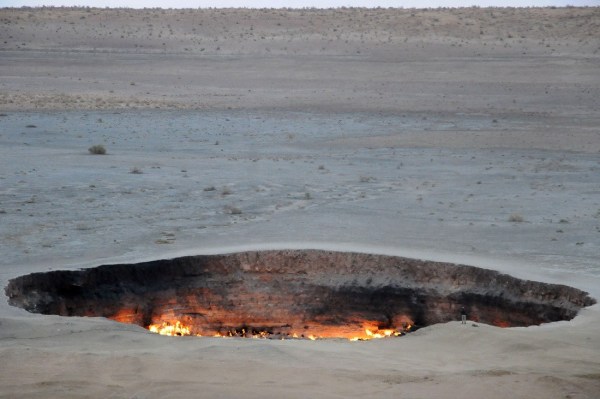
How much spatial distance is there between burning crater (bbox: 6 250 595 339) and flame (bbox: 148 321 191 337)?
0.04 ft

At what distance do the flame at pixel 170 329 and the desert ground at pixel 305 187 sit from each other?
32.4 inches

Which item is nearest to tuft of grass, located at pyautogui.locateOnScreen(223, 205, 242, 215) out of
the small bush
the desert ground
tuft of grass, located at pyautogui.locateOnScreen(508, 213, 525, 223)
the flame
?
the desert ground

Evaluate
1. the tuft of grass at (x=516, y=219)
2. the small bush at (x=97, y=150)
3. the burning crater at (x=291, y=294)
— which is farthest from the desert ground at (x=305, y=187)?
the small bush at (x=97, y=150)

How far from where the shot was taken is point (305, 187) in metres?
18.7

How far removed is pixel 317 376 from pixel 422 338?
193 centimetres

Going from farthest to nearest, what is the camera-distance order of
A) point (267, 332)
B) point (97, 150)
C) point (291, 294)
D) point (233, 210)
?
point (97, 150)
point (233, 210)
point (291, 294)
point (267, 332)

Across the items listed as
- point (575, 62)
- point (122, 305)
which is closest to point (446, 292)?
point (122, 305)

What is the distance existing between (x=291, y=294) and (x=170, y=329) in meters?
1.44

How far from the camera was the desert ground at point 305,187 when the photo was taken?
722 centimetres

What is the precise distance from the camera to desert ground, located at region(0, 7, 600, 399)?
7.22 meters

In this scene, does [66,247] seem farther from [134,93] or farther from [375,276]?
[134,93]

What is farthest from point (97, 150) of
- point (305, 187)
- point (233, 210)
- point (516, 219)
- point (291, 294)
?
→ point (291, 294)

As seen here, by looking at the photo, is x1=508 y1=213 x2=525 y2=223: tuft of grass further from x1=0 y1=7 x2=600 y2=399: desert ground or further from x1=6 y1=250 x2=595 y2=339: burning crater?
x1=6 y1=250 x2=595 y2=339: burning crater

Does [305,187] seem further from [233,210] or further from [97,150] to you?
[97,150]
